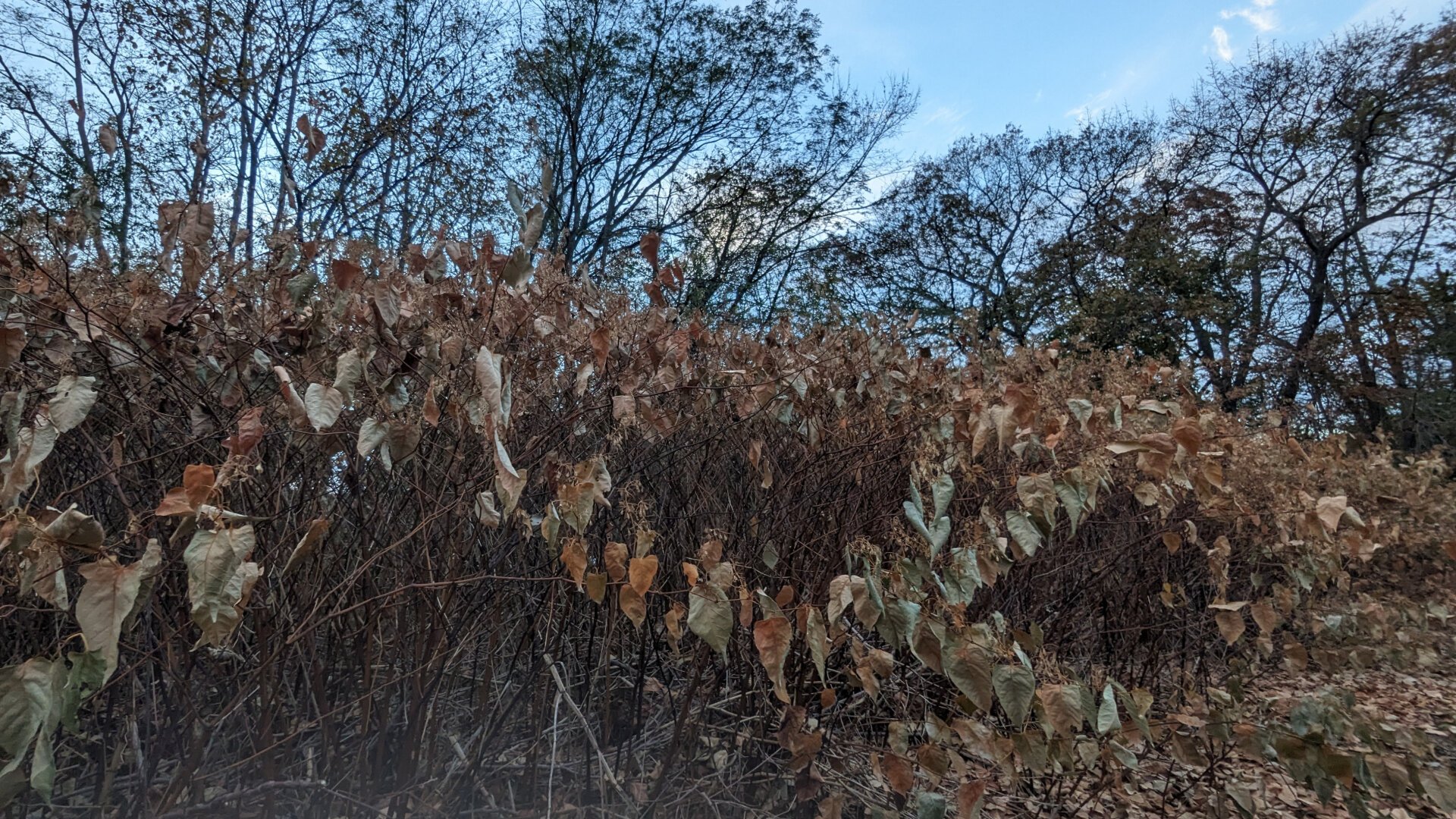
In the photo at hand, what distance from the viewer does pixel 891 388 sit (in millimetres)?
2146

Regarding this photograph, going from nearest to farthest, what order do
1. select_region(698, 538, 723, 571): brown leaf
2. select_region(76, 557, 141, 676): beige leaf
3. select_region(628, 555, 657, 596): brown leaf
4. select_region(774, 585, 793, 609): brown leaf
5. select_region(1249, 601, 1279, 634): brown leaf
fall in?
1. select_region(76, 557, 141, 676): beige leaf
2. select_region(628, 555, 657, 596): brown leaf
3. select_region(698, 538, 723, 571): brown leaf
4. select_region(774, 585, 793, 609): brown leaf
5. select_region(1249, 601, 1279, 634): brown leaf

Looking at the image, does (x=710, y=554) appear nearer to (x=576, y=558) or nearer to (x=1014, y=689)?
(x=576, y=558)

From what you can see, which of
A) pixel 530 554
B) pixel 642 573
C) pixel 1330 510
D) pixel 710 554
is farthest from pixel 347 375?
pixel 1330 510

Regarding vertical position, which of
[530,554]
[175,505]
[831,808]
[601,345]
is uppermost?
[601,345]

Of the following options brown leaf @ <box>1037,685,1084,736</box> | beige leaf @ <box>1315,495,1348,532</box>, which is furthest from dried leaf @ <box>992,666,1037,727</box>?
beige leaf @ <box>1315,495,1348,532</box>

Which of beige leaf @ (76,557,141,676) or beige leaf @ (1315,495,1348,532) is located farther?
beige leaf @ (1315,495,1348,532)

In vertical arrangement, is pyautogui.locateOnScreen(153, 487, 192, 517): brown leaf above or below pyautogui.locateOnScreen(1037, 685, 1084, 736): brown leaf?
above

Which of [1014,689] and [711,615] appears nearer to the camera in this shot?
[711,615]

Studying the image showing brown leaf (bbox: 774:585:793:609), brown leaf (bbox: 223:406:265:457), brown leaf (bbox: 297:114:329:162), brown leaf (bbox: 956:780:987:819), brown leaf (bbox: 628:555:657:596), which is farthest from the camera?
brown leaf (bbox: 297:114:329:162)

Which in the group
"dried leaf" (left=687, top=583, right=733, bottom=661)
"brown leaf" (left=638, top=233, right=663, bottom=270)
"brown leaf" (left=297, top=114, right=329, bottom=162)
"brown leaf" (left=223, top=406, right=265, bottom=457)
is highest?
"brown leaf" (left=297, top=114, right=329, bottom=162)

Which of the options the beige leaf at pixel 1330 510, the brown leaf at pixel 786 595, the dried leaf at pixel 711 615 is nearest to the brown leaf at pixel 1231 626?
the beige leaf at pixel 1330 510

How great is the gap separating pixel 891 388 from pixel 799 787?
43.4 inches

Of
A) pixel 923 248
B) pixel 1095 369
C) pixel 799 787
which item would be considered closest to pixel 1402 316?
pixel 923 248

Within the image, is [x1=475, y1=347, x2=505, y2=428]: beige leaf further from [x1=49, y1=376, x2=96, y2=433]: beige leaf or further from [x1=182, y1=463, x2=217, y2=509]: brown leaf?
[x1=49, y1=376, x2=96, y2=433]: beige leaf
